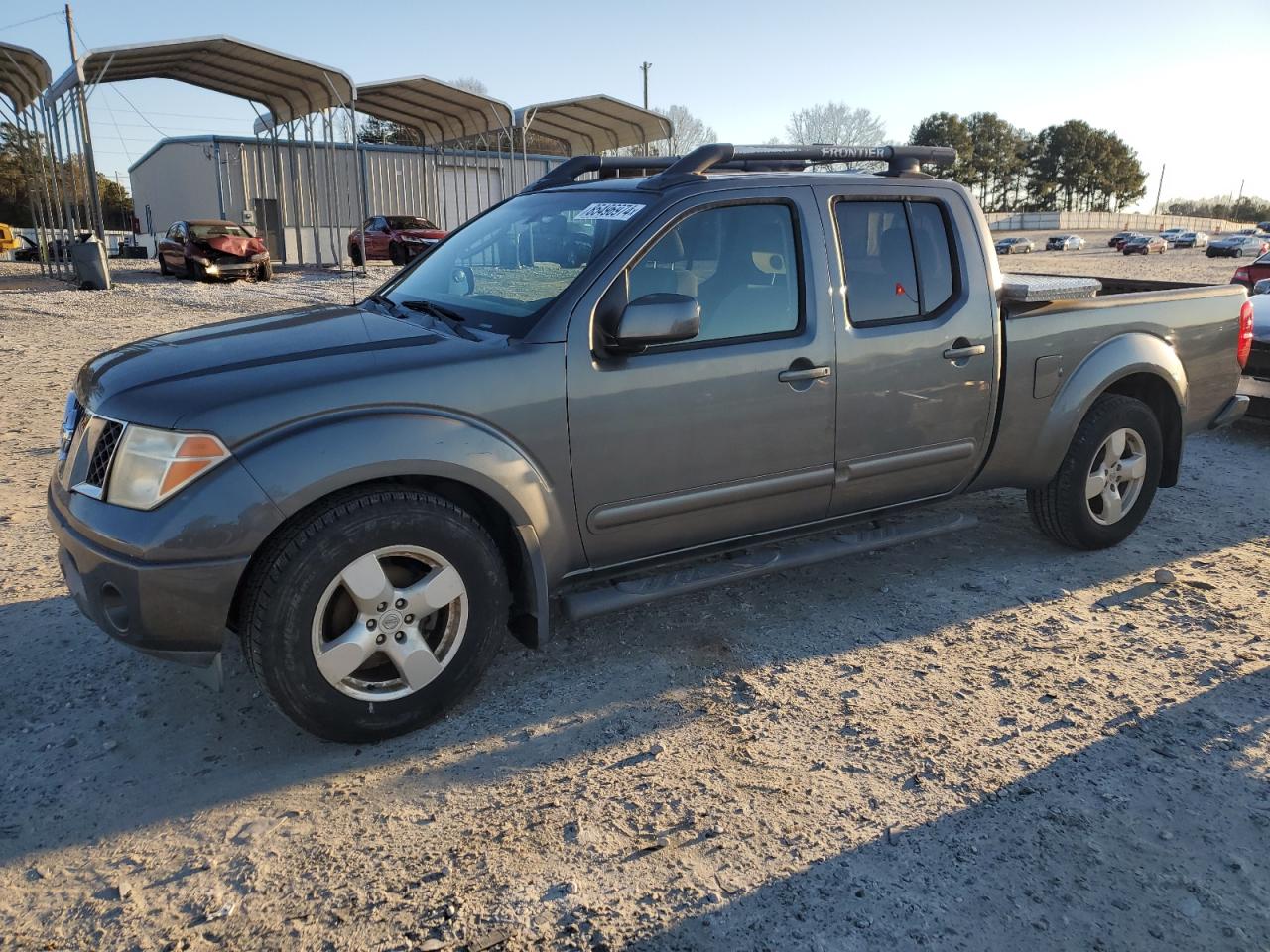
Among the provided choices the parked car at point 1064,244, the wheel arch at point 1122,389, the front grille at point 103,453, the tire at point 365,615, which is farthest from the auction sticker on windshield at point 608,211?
the parked car at point 1064,244

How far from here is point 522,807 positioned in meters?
2.80

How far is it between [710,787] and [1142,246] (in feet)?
186

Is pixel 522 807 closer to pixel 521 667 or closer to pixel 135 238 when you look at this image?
pixel 521 667

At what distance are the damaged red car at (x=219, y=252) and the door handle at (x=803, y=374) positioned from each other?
21.2 meters

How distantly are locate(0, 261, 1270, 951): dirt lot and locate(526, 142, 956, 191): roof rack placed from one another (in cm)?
185

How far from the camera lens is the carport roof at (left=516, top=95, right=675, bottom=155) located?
27.6 meters

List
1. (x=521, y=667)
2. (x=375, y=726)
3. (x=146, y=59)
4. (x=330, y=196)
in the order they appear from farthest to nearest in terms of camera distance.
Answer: (x=330, y=196)
(x=146, y=59)
(x=521, y=667)
(x=375, y=726)

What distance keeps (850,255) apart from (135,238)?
4007cm

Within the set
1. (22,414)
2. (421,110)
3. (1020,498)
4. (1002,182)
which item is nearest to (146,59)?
(421,110)

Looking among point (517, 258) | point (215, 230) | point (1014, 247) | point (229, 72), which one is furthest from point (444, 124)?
point (1014, 247)

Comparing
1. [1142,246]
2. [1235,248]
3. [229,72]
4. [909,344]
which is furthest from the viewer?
[1142,246]

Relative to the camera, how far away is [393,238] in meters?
26.8

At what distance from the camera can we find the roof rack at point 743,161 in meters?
3.69

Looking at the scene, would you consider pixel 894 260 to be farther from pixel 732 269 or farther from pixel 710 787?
pixel 710 787
